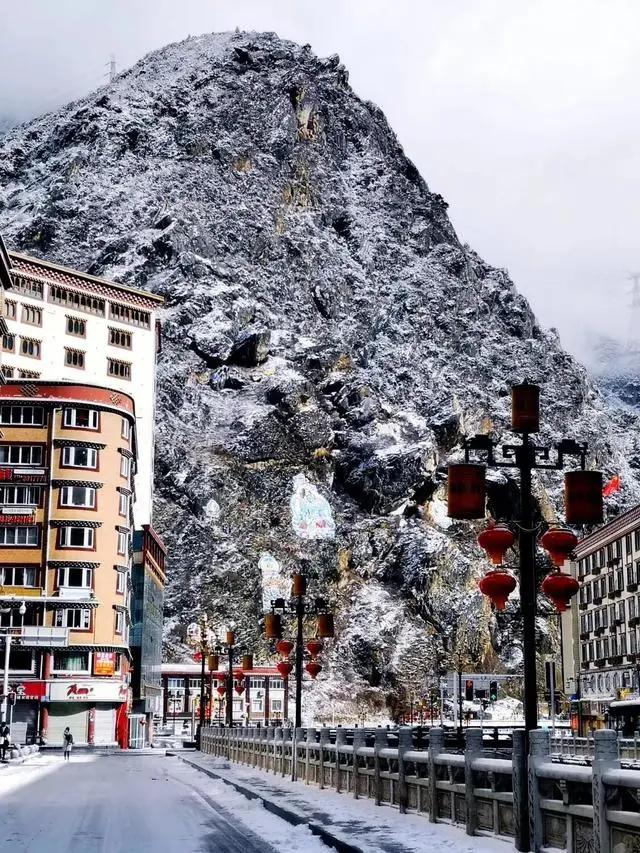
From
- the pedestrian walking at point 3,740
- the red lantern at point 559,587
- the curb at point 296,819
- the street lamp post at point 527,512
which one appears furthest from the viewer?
the pedestrian walking at point 3,740

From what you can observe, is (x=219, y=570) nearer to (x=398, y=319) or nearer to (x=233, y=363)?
(x=233, y=363)

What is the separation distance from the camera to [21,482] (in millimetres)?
76750

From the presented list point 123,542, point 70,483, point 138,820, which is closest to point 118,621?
point 123,542

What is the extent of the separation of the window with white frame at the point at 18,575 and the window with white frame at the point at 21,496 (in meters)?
4.45

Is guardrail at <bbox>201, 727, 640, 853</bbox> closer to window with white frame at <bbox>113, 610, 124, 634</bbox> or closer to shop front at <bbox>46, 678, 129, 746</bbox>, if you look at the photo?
shop front at <bbox>46, 678, 129, 746</bbox>

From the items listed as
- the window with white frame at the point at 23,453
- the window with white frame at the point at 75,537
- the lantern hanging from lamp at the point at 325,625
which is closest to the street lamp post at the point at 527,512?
the lantern hanging from lamp at the point at 325,625

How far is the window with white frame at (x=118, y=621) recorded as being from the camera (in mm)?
76938

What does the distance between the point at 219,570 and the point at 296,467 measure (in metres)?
21.4

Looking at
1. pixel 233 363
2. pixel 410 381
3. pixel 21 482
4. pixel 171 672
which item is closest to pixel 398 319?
pixel 410 381

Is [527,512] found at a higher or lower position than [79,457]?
lower

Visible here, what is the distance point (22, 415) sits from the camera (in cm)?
7794

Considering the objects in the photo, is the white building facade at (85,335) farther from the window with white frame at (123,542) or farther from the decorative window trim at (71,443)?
the decorative window trim at (71,443)

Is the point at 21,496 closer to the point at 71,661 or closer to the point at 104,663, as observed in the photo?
the point at 71,661

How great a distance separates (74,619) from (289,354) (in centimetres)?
9319
